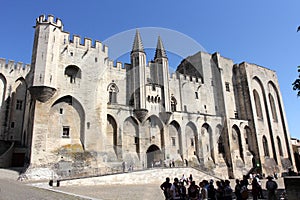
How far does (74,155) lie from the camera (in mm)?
21312

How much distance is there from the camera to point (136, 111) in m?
27.2

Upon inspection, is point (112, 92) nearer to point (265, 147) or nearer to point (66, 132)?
point (66, 132)

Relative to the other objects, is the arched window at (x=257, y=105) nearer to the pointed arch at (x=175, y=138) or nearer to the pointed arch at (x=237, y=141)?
the pointed arch at (x=237, y=141)

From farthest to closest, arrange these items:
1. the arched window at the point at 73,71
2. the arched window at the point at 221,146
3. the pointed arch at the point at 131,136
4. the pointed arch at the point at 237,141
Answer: the pointed arch at the point at 237,141
the arched window at the point at 221,146
the pointed arch at the point at 131,136
the arched window at the point at 73,71

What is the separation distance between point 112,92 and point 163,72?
7567mm

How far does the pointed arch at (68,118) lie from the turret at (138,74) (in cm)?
706

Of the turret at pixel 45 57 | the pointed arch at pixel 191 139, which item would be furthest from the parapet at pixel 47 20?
the pointed arch at pixel 191 139

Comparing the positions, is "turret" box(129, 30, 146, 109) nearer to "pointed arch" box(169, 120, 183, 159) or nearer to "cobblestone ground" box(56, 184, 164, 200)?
"pointed arch" box(169, 120, 183, 159)

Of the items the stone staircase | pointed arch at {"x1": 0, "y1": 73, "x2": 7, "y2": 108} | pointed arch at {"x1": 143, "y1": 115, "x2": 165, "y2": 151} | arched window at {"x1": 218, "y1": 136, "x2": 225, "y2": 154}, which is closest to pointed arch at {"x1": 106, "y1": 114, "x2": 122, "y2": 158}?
pointed arch at {"x1": 143, "y1": 115, "x2": 165, "y2": 151}

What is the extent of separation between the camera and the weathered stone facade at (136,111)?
2170 centimetres

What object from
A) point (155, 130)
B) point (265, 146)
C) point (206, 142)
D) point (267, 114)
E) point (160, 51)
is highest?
point (160, 51)

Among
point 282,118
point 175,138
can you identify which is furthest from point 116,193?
point 282,118

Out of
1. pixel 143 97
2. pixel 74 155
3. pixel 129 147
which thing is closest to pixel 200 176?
pixel 129 147

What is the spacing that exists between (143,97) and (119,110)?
3493mm
